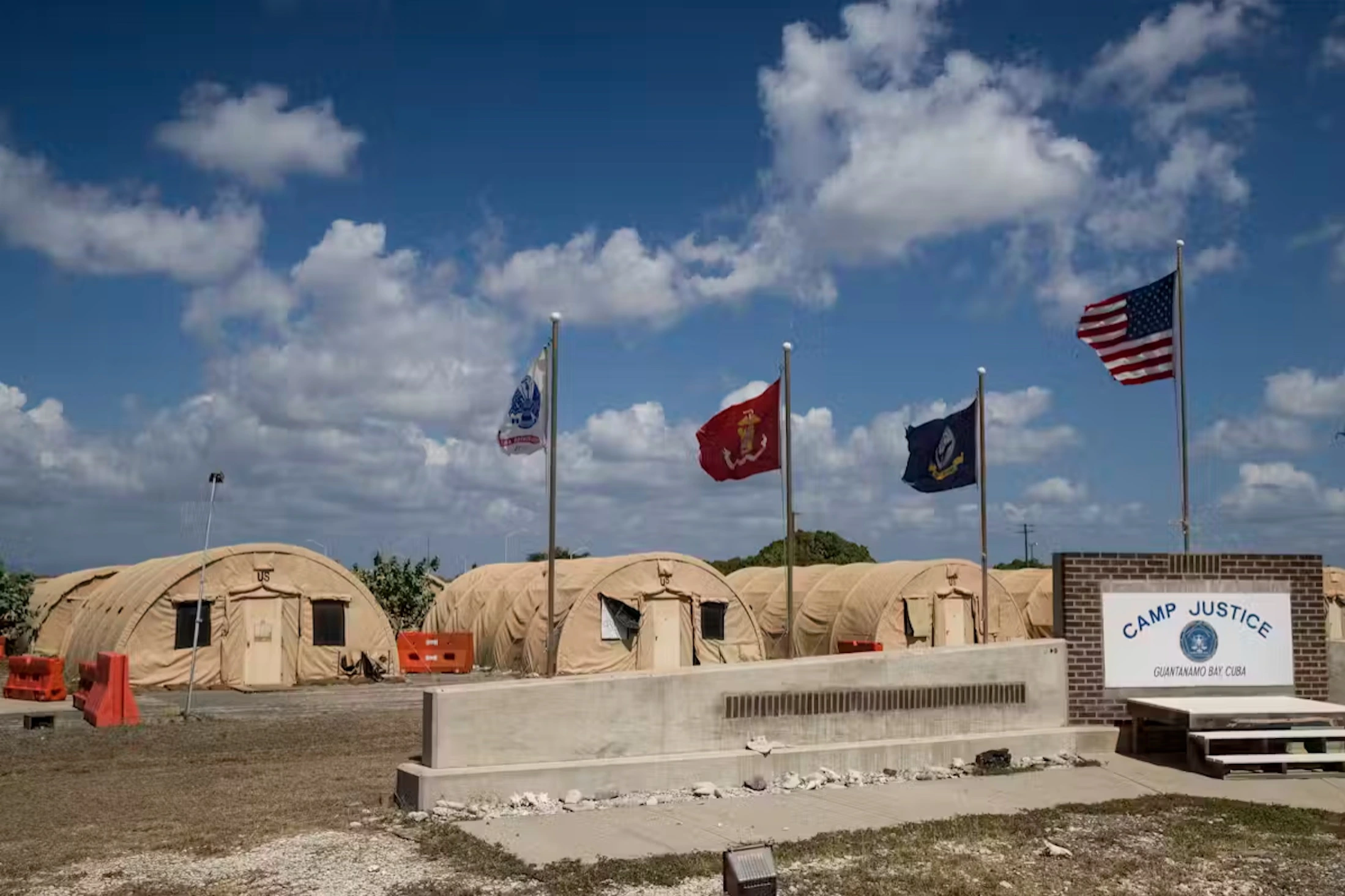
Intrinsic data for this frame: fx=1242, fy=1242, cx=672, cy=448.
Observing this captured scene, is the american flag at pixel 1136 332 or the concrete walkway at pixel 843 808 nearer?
the concrete walkway at pixel 843 808

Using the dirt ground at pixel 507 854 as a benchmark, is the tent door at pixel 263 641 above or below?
above

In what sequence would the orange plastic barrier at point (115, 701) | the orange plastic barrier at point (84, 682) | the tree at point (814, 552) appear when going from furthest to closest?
the tree at point (814, 552) < the orange plastic barrier at point (84, 682) < the orange plastic barrier at point (115, 701)

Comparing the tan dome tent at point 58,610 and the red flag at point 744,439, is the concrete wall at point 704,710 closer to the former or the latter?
the red flag at point 744,439

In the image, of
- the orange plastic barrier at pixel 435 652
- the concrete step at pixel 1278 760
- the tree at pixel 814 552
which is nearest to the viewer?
the concrete step at pixel 1278 760

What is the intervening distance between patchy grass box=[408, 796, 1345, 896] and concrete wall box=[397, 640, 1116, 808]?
4.77ft

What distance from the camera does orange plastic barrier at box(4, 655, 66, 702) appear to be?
77.1ft

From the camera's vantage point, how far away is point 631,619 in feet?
92.5

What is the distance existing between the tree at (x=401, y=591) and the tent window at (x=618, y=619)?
40.9 feet

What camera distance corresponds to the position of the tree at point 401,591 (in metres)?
38.7

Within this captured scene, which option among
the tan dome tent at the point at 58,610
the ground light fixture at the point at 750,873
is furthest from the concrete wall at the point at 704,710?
the tan dome tent at the point at 58,610

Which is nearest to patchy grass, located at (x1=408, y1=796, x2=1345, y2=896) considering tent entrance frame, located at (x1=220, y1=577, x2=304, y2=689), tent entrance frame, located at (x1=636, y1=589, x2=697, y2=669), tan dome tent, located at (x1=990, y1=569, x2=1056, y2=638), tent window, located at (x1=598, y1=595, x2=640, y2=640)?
tent entrance frame, located at (x1=220, y1=577, x2=304, y2=689)

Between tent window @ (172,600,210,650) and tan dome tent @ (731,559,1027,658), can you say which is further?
tan dome tent @ (731,559,1027,658)

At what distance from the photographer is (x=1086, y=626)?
13953 mm

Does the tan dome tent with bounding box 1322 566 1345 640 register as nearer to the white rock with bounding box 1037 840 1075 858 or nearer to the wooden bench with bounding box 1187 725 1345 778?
the wooden bench with bounding box 1187 725 1345 778
